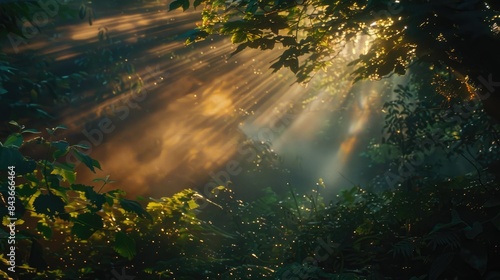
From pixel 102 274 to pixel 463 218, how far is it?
11.4 feet

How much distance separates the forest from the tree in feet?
0.06

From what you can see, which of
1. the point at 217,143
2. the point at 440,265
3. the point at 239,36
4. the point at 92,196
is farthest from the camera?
the point at 217,143

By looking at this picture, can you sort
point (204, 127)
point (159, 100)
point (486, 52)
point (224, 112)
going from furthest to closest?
point (224, 112) → point (204, 127) → point (159, 100) → point (486, 52)

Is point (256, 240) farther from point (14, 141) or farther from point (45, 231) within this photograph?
point (14, 141)

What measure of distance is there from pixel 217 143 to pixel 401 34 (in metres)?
8.96

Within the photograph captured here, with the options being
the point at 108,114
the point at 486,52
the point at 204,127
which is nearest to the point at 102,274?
the point at 486,52

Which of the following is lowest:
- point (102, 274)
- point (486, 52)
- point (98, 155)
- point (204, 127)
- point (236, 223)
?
point (486, 52)

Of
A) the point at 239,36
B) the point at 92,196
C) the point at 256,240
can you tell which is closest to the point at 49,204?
the point at 92,196

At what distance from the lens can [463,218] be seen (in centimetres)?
338

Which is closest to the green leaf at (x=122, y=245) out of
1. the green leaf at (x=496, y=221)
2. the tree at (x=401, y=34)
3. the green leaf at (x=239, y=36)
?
the tree at (x=401, y=34)

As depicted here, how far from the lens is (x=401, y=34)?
10.9ft

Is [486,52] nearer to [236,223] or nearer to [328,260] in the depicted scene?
[328,260]

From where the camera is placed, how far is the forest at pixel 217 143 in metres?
2.91

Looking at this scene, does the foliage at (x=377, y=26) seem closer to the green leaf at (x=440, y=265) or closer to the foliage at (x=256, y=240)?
the foliage at (x=256, y=240)
